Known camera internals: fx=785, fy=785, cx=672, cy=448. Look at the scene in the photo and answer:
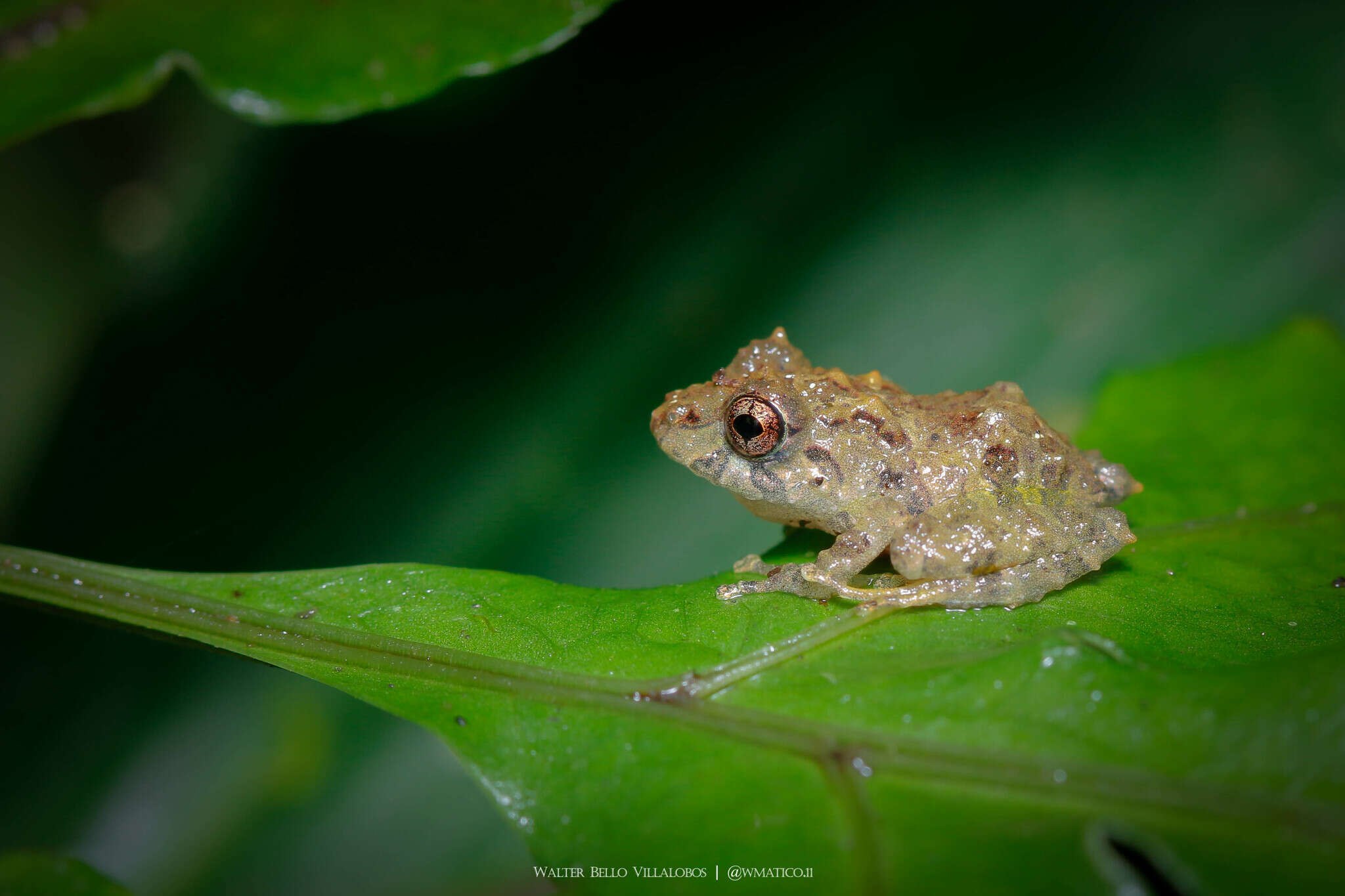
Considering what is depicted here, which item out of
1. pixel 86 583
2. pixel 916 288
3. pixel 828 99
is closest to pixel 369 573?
pixel 86 583

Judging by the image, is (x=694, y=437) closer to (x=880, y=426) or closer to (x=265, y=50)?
(x=880, y=426)

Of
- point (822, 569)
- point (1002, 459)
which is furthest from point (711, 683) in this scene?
point (1002, 459)

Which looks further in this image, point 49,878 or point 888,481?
point 888,481

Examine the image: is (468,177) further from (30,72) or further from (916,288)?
(916,288)

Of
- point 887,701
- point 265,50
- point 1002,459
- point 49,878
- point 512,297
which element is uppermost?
point 512,297

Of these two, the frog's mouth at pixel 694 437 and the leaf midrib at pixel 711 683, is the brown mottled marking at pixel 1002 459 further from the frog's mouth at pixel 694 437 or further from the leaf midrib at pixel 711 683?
the frog's mouth at pixel 694 437

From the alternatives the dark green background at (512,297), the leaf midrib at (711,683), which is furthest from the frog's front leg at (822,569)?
the dark green background at (512,297)

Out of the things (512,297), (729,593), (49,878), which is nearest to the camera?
(49,878)
